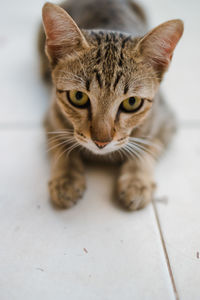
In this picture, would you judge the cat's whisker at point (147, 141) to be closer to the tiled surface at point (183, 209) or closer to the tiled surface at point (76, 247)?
the tiled surface at point (183, 209)

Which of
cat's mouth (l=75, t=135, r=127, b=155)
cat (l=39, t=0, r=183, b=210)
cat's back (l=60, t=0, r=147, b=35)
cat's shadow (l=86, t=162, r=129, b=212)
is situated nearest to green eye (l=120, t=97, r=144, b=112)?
cat (l=39, t=0, r=183, b=210)

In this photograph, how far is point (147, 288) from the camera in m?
0.84

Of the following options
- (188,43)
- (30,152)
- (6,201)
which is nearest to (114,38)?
(30,152)

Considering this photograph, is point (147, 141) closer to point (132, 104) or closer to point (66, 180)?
point (132, 104)

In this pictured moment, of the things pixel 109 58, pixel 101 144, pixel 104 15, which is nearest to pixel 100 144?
pixel 101 144

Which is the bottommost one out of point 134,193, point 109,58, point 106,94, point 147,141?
point 134,193

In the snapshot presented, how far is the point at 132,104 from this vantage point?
3.24ft

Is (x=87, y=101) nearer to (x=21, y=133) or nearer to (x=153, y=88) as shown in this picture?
(x=153, y=88)

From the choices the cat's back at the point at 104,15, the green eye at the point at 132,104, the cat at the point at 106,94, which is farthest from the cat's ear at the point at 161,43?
the cat's back at the point at 104,15

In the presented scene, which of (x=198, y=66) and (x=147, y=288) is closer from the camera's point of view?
(x=147, y=288)

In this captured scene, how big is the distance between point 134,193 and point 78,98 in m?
0.41

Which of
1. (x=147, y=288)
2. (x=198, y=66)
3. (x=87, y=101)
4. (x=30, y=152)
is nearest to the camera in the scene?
(x=147, y=288)

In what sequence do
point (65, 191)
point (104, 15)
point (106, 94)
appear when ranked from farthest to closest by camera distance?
point (104, 15)
point (65, 191)
point (106, 94)

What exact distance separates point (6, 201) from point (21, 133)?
16.9 inches
